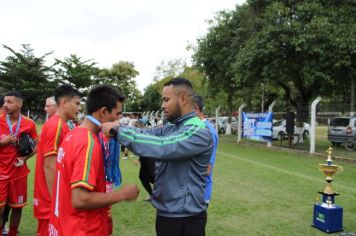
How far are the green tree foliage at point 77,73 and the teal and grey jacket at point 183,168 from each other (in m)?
49.4

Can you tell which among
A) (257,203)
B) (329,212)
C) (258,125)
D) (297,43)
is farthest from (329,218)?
(258,125)

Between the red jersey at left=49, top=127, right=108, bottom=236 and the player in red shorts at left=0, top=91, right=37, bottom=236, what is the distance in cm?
294

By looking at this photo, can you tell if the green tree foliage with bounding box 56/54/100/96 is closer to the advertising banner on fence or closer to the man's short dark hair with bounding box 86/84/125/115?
the advertising banner on fence

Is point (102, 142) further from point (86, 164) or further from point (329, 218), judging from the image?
point (329, 218)

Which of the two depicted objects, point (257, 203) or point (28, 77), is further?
point (28, 77)

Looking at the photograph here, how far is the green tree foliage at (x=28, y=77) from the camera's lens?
48.6 m

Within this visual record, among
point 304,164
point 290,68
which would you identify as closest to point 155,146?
point 304,164

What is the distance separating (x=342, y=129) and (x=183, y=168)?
1648cm

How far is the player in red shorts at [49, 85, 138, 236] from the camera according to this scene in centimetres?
223

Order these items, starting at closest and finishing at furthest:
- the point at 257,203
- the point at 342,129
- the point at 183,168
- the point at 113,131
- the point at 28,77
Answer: the point at 113,131 < the point at 183,168 < the point at 257,203 < the point at 342,129 < the point at 28,77

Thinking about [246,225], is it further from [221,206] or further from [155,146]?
[155,146]

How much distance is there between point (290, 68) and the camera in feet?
57.2

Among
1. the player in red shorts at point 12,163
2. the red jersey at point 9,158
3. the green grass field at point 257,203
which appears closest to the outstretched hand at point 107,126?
the player in red shorts at point 12,163

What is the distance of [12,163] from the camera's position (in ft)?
16.8
